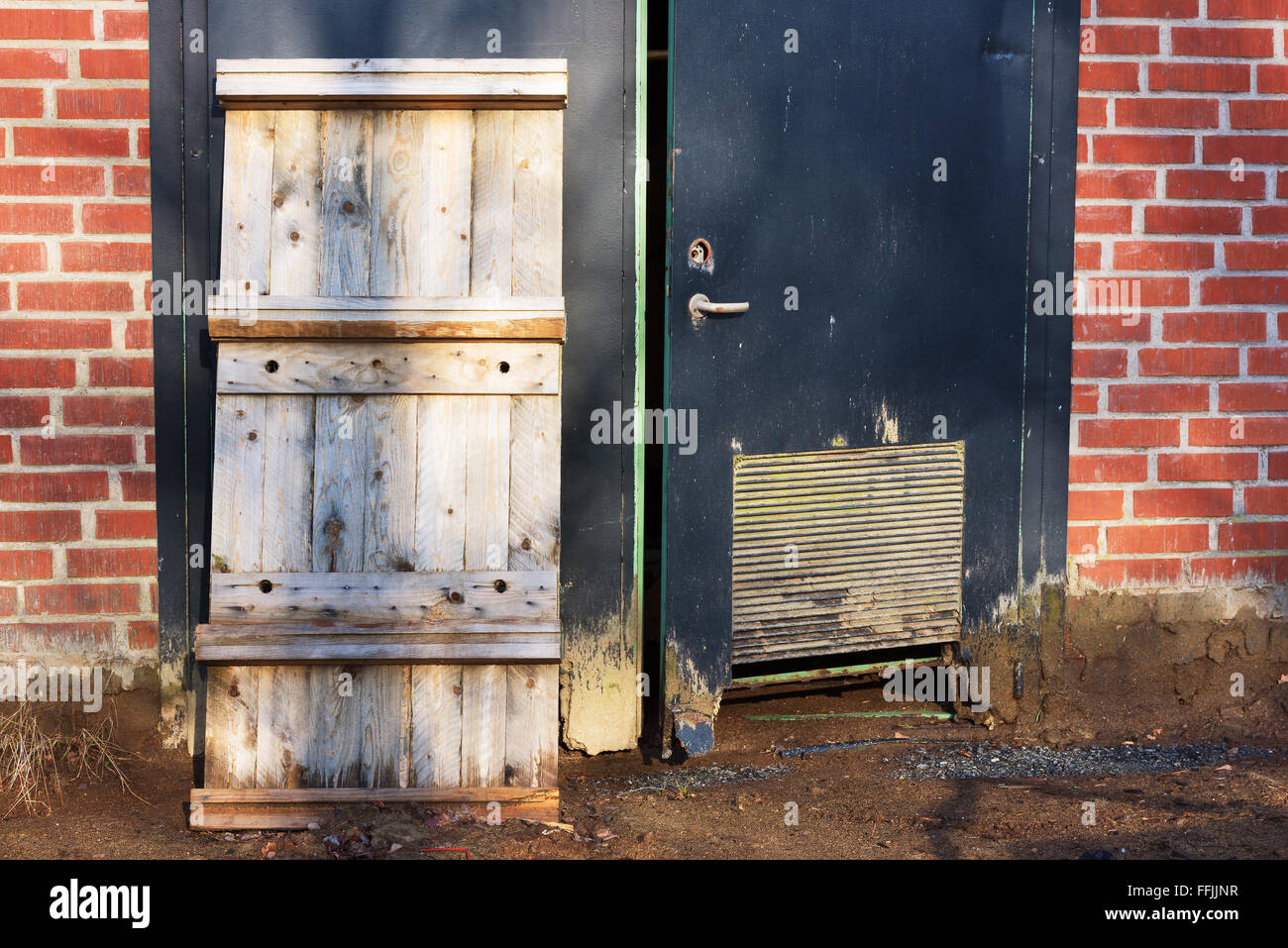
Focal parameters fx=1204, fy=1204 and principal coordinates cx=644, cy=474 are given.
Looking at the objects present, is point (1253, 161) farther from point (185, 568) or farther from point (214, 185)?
point (185, 568)

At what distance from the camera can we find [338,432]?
10.8 ft

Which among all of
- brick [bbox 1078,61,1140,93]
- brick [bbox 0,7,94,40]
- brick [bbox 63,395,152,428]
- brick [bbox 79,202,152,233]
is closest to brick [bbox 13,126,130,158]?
brick [bbox 79,202,152,233]

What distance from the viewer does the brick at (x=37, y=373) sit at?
351 centimetres

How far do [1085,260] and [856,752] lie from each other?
1.75 m

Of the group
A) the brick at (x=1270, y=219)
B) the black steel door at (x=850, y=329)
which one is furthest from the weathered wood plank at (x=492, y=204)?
the brick at (x=1270, y=219)

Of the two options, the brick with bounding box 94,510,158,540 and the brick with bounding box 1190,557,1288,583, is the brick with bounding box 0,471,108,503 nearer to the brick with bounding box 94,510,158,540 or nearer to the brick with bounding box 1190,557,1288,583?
the brick with bounding box 94,510,158,540

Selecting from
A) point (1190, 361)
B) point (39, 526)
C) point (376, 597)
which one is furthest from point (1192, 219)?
point (39, 526)

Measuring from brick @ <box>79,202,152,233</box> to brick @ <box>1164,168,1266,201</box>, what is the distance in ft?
10.4

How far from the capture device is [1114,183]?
387 cm

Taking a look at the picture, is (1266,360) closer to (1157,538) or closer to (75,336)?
(1157,538)

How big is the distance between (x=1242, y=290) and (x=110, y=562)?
3.66 meters

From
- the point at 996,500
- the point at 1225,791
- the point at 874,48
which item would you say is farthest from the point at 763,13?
the point at 1225,791

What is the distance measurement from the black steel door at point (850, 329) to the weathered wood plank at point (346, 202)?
89cm

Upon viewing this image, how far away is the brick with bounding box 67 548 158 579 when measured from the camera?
3547 mm
